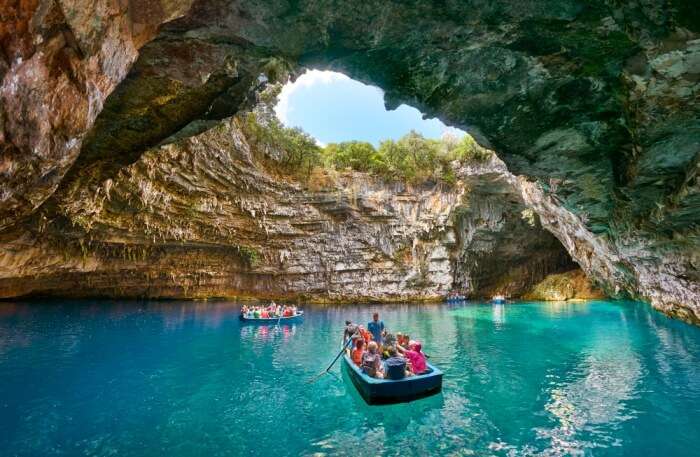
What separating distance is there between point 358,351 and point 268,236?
2069 cm

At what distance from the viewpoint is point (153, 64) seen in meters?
7.25

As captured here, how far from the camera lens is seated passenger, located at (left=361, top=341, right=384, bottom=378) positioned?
8945 mm

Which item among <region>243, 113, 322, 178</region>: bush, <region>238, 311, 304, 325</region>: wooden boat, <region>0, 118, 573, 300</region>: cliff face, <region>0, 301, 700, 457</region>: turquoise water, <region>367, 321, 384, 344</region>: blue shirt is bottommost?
<region>0, 301, 700, 457</region>: turquoise water

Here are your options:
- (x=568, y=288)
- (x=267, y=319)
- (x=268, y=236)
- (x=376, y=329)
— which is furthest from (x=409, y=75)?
(x=568, y=288)

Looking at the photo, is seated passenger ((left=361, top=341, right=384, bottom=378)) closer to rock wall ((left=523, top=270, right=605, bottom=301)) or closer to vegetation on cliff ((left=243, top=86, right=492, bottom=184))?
vegetation on cliff ((left=243, top=86, right=492, bottom=184))

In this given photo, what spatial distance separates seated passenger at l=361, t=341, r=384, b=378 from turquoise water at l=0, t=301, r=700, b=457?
2.53 feet

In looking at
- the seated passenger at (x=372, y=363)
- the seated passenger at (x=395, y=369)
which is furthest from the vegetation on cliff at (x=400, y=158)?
the seated passenger at (x=395, y=369)

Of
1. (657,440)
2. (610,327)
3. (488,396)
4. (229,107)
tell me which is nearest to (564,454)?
(657,440)

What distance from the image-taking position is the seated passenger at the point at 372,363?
8945mm

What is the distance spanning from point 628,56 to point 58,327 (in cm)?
2487

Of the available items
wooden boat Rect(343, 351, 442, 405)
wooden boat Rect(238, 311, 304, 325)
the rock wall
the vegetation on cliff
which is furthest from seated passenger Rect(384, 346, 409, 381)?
the rock wall

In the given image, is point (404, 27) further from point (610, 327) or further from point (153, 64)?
point (610, 327)

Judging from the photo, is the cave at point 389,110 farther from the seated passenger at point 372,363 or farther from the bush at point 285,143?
the bush at point 285,143

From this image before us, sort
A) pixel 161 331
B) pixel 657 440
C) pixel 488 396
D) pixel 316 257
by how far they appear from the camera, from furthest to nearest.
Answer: pixel 316 257
pixel 161 331
pixel 488 396
pixel 657 440
